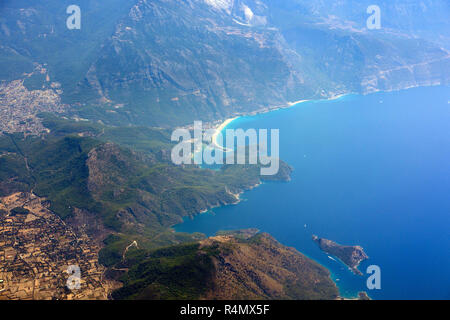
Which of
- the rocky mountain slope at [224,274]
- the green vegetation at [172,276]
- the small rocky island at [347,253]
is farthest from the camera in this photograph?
the small rocky island at [347,253]

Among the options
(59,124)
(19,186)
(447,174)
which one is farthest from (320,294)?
(59,124)

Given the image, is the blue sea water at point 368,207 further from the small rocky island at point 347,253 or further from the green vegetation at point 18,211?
the green vegetation at point 18,211

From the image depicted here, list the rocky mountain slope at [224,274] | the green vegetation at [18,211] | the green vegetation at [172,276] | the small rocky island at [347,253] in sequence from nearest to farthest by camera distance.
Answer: the green vegetation at [172,276] → the rocky mountain slope at [224,274] → the small rocky island at [347,253] → the green vegetation at [18,211]

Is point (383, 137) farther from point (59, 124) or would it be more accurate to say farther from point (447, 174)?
point (59, 124)

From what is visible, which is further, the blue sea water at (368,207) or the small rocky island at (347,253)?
the small rocky island at (347,253)

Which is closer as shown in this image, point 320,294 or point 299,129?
point 320,294

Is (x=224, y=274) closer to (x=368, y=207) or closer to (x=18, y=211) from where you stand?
(x=368, y=207)

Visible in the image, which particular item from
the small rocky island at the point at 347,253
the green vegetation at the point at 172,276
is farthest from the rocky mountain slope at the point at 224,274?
the small rocky island at the point at 347,253
